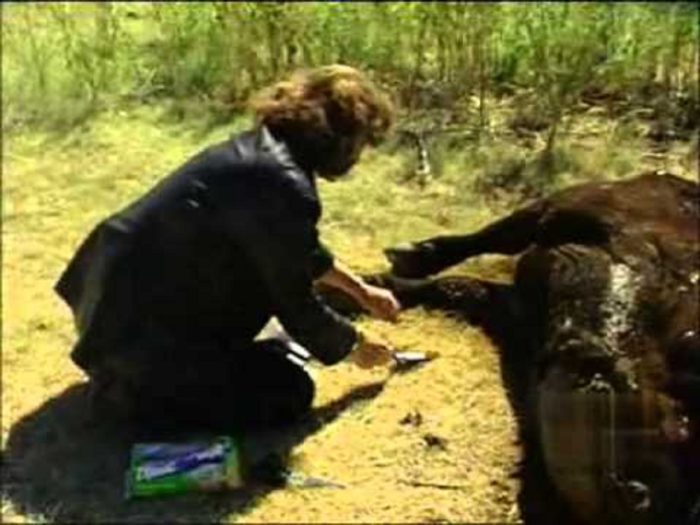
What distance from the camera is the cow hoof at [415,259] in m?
6.04

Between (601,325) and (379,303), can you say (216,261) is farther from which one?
(601,325)

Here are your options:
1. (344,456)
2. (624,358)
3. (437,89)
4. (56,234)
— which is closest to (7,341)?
(56,234)

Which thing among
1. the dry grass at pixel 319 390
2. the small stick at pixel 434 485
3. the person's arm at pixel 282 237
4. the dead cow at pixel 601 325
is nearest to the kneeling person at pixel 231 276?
the person's arm at pixel 282 237

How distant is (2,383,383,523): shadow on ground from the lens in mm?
4711

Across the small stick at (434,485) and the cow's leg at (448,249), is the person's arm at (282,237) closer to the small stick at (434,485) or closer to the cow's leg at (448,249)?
the small stick at (434,485)

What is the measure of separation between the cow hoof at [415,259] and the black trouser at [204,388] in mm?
977

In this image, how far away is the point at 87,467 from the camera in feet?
16.3

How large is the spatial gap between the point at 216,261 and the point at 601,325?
1.19 metres

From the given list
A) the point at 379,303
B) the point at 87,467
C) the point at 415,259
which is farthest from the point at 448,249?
the point at 87,467

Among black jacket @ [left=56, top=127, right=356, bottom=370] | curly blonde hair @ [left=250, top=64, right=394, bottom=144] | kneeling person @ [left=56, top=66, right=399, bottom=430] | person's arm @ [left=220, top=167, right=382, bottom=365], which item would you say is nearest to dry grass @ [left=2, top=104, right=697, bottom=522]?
kneeling person @ [left=56, top=66, right=399, bottom=430]

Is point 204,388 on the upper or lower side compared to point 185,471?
upper

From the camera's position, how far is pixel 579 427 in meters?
4.11

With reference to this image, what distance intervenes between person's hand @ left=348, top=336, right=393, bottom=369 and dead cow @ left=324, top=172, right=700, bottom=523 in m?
0.45

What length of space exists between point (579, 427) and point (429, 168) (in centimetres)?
252
